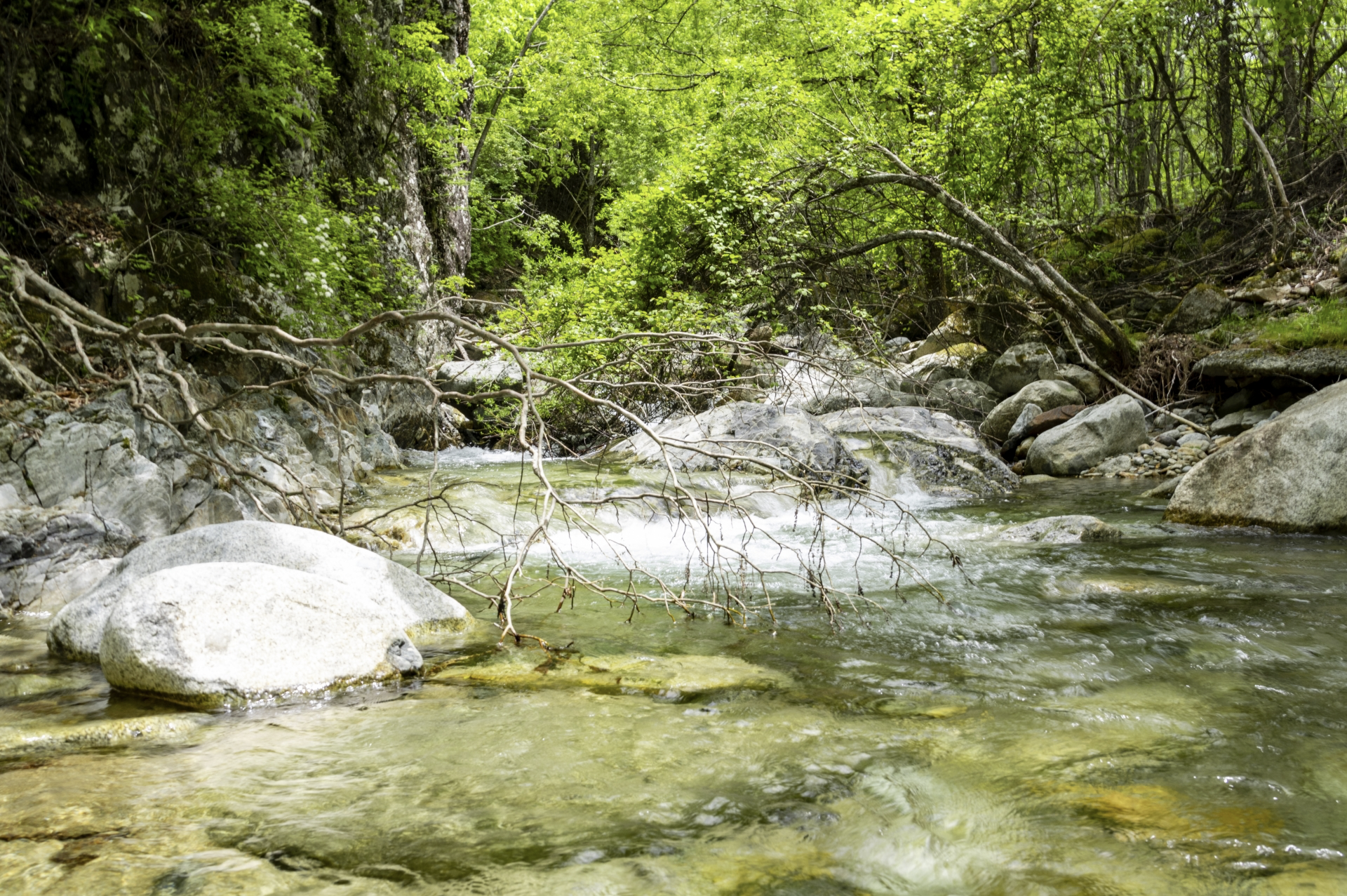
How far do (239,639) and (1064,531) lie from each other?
6.15 metres

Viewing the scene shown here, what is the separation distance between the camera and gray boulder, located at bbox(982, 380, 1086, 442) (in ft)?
40.2

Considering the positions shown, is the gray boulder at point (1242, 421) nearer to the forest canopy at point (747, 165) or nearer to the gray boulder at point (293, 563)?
the forest canopy at point (747, 165)

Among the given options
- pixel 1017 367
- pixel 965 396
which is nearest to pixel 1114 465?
pixel 965 396

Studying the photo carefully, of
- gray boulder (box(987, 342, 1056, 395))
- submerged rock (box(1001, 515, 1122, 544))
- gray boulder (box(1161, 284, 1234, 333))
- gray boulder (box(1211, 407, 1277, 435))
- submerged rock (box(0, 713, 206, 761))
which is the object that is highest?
gray boulder (box(1161, 284, 1234, 333))

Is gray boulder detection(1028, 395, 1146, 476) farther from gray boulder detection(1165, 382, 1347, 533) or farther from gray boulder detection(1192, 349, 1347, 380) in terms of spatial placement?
Answer: gray boulder detection(1165, 382, 1347, 533)

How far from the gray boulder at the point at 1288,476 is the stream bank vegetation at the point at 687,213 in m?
2.54

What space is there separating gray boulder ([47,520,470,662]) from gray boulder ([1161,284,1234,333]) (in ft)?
38.0

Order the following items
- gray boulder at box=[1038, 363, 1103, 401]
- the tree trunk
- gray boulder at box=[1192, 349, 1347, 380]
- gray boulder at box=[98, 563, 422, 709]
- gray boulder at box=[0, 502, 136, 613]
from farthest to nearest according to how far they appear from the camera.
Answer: gray boulder at box=[1038, 363, 1103, 401], the tree trunk, gray boulder at box=[1192, 349, 1347, 380], gray boulder at box=[0, 502, 136, 613], gray boulder at box=[98, 563, 422, 709]

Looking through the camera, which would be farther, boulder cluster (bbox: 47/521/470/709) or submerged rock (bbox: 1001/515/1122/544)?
submerged rock (bbox: 1001/515/1122/544)

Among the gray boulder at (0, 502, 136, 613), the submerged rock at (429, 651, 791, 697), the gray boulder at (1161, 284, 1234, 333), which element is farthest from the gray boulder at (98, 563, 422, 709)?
the gray boulder at (1161, 284, 1234, 333)

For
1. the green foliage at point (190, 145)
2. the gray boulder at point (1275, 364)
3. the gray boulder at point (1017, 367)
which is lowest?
the gray boulder at point (1275, 364)

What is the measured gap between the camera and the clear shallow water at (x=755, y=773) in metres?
2.17

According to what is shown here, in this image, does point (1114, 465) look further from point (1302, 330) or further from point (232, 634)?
point (232, 634)

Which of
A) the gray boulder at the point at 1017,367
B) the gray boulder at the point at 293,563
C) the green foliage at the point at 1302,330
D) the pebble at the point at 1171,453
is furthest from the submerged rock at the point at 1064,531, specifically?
the gray boulder at the point at 1017,367
